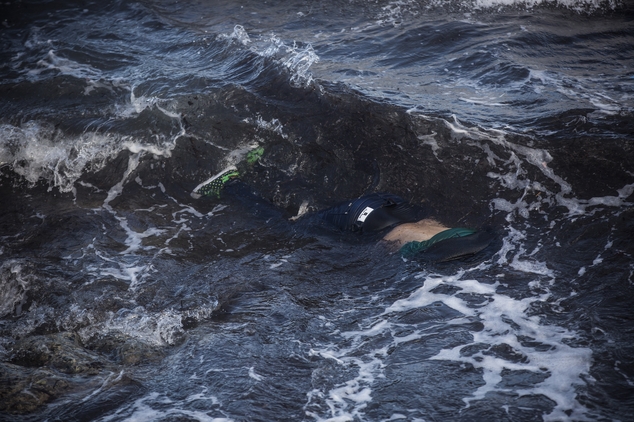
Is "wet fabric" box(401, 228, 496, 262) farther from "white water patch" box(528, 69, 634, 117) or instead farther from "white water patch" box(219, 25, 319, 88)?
A: "white water patch" box(219, 25, 319, 88)

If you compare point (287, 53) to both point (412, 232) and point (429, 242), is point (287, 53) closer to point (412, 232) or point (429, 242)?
point (412, 232)

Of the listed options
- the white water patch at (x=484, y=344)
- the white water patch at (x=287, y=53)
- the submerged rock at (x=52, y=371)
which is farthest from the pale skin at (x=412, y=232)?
the white water patch at (x=287, y=53)

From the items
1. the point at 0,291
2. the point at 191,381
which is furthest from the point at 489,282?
the point at 0,291

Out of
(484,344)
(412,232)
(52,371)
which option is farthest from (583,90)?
(52,371)

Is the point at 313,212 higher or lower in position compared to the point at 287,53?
lower

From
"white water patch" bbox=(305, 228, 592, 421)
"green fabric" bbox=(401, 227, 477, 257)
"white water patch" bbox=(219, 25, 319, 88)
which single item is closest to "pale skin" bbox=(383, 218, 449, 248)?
"green fabric" bbox=(401, 227, 477, 257)

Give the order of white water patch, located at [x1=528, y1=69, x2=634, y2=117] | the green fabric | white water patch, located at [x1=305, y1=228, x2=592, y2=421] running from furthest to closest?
white water patch, located at [x1=528, y1=69, x2=634, y2=117], the green fabric, white water patch, located at [x1=305, y1=228, x2=592, y2=421]
